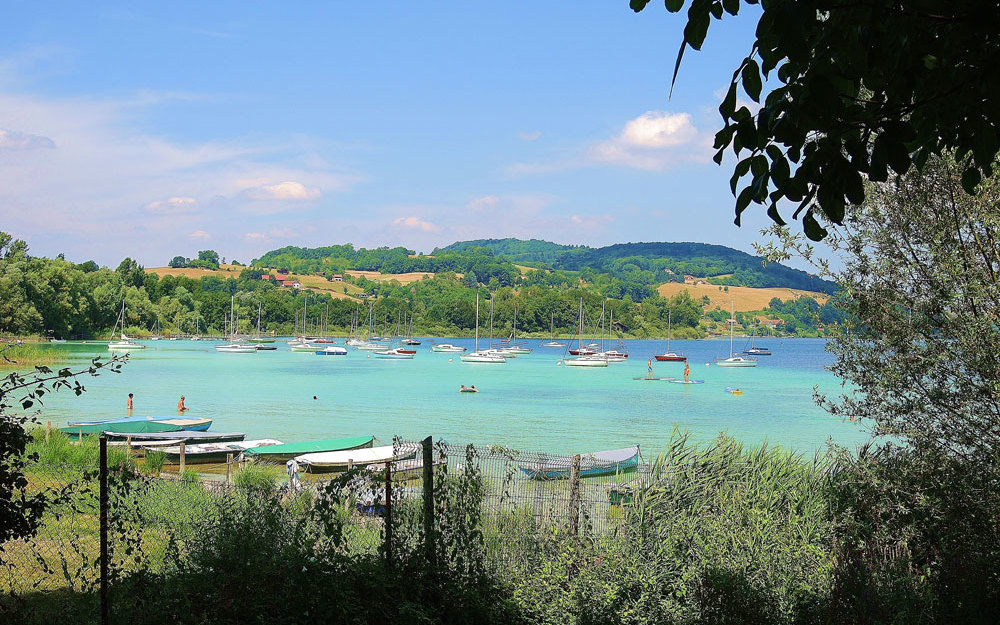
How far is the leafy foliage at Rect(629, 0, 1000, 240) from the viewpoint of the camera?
8.89ft

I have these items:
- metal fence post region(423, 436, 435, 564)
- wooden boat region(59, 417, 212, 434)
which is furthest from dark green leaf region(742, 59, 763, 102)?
wooden boat region(59, 417, 212, 434)

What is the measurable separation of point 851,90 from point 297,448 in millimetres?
27164

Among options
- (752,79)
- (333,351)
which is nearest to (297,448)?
(752,79)

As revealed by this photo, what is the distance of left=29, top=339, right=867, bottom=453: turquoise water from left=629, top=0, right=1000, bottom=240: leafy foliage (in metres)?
32.8

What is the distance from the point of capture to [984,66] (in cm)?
278

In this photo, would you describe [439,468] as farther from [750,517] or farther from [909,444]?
[909,444]

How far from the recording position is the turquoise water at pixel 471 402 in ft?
140

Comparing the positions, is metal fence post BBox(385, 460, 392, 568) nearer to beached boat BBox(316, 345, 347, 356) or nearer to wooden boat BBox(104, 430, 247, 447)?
wooden boat BBox(104, 430, 247, 447)

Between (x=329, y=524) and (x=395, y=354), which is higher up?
(x=329, y=524)

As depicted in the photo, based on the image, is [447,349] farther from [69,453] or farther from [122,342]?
[69,453]

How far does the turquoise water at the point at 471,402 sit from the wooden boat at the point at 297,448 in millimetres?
8521

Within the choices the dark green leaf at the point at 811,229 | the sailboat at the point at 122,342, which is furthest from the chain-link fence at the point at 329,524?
the sailboat at the point at 122,342

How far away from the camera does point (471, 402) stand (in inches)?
2343

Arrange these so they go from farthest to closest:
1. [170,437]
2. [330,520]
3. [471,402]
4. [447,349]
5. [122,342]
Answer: [447,349] < [122,342] < [471,402] < [170,437] < [330,520]
